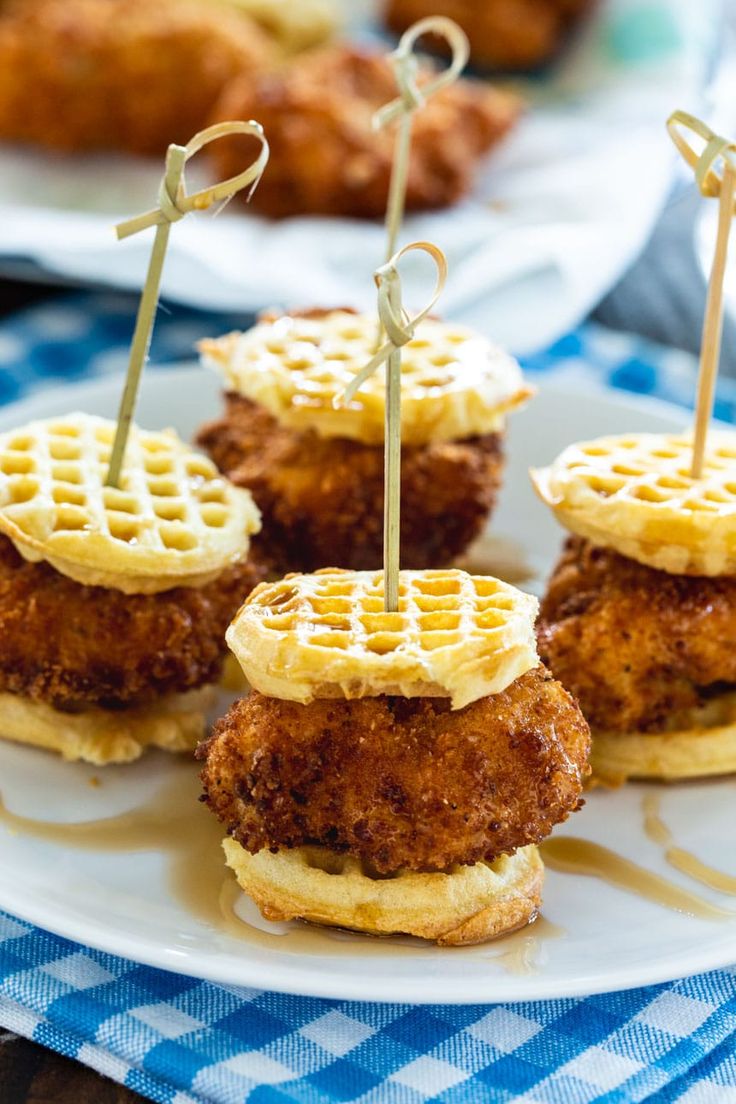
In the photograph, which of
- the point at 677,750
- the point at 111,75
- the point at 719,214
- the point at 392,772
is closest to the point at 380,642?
the point at 392,772

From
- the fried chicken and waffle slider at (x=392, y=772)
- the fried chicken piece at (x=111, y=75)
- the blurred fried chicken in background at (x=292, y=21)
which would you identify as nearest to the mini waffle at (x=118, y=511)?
the fried chicken and waffle slider at (x=392, y=772)

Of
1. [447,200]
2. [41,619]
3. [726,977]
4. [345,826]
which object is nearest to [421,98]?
[41,619]

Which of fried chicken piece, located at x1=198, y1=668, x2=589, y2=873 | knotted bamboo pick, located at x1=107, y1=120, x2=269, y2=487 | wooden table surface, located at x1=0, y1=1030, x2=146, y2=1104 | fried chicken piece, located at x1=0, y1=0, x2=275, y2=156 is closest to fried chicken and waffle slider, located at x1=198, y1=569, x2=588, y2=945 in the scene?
fried chicken piece, located at x1=198, y1=668, x2=589, y2=873

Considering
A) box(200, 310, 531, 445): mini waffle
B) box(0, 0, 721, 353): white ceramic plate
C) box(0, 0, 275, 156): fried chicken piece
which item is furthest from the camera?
box(0, 0, 275, 156): fried chicken piece

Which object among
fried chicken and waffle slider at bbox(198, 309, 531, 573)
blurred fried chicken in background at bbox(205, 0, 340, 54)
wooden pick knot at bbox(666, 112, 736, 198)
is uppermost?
blurred fried chicken in background at bbox(205, 0, 340, 54)

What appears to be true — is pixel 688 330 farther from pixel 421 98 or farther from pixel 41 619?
pixel 41 619

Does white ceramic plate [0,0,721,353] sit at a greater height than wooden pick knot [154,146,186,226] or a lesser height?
lesser

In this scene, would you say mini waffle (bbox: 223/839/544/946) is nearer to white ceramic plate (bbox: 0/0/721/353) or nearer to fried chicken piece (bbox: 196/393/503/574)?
fried chicken piece (bbox: 196/393/503/574)
